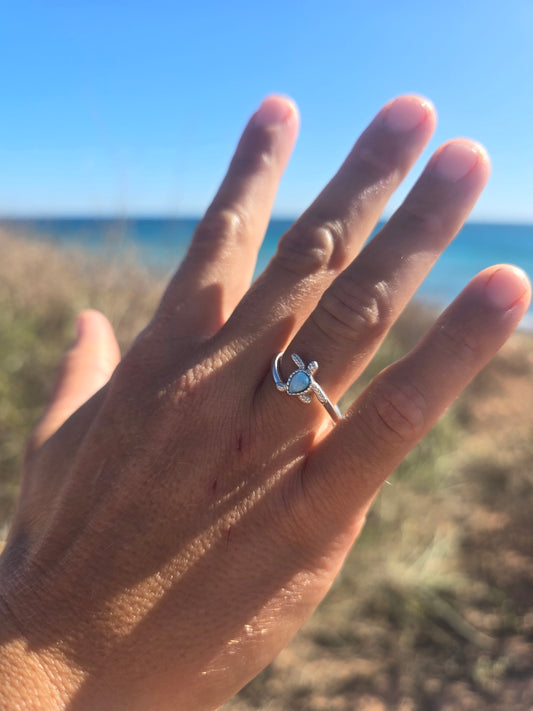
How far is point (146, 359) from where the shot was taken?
4.40 ft

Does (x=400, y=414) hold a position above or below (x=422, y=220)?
below

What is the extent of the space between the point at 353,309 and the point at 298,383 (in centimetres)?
20

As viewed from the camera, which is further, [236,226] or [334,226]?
[236,226]

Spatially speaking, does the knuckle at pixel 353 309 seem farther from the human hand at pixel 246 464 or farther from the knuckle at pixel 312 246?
the knuckle at pixel 312 246

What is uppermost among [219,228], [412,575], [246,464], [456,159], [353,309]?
[456,159]

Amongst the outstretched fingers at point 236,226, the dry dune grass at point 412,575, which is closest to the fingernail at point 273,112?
the outstretched fingers at point 236,226

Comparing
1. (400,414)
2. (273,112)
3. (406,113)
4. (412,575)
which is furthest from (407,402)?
(412,575)

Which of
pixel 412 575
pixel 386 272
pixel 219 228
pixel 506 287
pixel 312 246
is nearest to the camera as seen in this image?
pixel 506 287

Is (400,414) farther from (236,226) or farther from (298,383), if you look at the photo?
(236,226)

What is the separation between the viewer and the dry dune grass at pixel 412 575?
2207 millimetres

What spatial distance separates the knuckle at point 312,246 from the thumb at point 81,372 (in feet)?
2.49

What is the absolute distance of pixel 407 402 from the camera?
1103 mm

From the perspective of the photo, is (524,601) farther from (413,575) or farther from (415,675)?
(415,675)

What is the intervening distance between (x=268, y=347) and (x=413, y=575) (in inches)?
72.9
